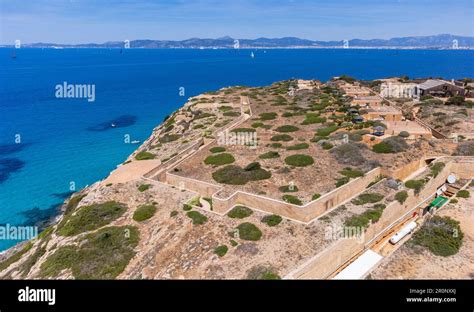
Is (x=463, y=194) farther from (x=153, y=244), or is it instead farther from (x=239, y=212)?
(x=153, y=244)

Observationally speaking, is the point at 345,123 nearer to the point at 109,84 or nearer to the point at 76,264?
the point at 76,264

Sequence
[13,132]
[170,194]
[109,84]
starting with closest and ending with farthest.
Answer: [170,194]
[13,132]
[109,84]

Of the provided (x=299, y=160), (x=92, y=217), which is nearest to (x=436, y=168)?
(x=299, y=160)

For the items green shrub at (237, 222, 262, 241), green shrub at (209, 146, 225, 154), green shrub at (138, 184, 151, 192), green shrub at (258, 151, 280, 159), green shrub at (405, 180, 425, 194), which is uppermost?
green shrub at (209, 146, 225, 154)

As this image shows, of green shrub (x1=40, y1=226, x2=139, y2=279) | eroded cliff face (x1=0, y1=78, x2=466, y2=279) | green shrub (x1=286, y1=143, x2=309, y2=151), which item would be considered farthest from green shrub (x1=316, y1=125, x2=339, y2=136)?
green shrub (x1=40, y1=226, x2=139, y2=279)

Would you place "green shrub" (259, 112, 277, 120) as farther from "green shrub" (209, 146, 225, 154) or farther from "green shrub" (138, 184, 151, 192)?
"green shrub" (138, 184, 151, 192)
